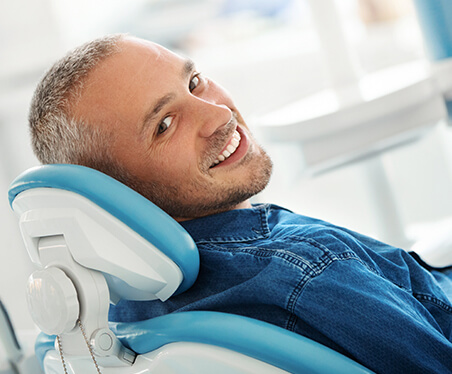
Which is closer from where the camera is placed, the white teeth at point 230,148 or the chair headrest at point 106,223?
the chair headrest at point 106,223

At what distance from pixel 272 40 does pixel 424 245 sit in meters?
2.06

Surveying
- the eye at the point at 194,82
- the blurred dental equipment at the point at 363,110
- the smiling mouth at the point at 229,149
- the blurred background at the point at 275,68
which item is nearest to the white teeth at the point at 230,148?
the smiling mouth at the point at 229,149

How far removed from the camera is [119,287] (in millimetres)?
839

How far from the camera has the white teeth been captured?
3.31 ft

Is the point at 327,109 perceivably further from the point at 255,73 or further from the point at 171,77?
the point at 255,73

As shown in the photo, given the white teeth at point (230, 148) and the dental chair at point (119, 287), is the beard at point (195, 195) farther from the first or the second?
the dental chair at point (119, 287)

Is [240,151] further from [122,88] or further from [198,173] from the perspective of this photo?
[122,88]

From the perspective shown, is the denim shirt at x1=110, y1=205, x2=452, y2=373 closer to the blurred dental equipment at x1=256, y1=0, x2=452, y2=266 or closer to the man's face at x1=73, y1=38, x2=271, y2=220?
the man's face at x1=73, y1=38, x2=271, y2=220

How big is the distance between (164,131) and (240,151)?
0.47 feet

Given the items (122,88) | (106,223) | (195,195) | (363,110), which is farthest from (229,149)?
(363,110)

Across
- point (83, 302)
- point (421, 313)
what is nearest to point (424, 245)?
point (421, 313)

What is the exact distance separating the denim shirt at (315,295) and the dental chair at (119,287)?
4 centimetres

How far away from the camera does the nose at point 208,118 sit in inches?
38.6

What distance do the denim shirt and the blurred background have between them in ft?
3.24
